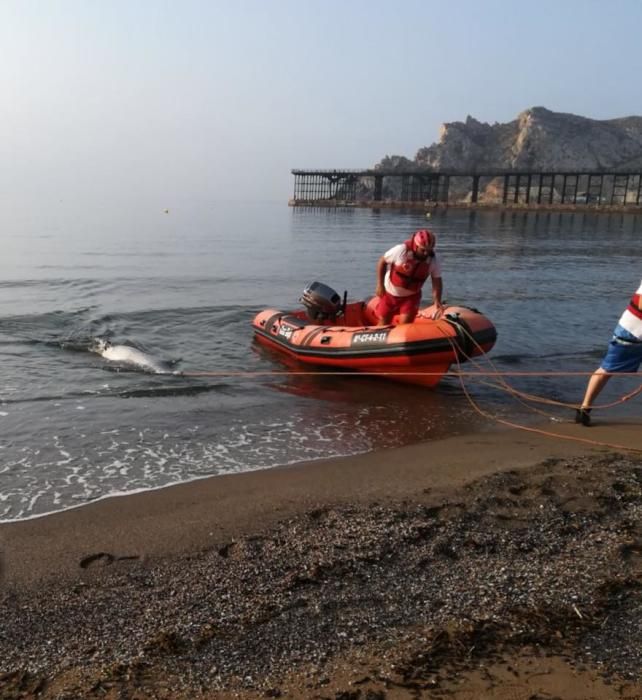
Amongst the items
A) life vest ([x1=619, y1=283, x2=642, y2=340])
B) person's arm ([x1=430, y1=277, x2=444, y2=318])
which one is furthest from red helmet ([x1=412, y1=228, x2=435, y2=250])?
life vest ([x1=619, y1=283, x2=642, y2=340])

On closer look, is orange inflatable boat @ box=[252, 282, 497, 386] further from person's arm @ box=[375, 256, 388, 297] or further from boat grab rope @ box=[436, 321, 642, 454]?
person's arm @ box=[375, 256, 388, 297]

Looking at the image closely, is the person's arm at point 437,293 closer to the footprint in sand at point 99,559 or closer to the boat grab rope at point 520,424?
the boat grab rope at point 520,424

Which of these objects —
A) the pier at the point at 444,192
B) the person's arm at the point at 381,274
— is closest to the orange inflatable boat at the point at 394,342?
the person's arm at the point at 381,274

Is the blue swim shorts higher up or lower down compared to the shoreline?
higher up

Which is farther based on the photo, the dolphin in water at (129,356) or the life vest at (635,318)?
the dolphin in water at (129,356)

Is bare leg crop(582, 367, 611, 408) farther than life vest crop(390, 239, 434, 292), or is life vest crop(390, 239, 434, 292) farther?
life vest crop(390, 239, 434, 292)

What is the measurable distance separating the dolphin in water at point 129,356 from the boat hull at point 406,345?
2.01 m

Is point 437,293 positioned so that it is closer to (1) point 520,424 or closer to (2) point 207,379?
(1) point 520,424

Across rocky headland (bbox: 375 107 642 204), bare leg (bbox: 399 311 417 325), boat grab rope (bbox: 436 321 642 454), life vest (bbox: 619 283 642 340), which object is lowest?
boat grab rope (bbox: 436 321 642 454)

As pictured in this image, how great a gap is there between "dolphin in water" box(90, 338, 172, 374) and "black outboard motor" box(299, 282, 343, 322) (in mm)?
2508

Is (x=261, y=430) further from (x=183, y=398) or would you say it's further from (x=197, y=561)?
(x=197, y=561)

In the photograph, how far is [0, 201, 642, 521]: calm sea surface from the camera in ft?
18.8

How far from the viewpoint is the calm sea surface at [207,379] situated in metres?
5.74

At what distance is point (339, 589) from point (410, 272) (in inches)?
231
